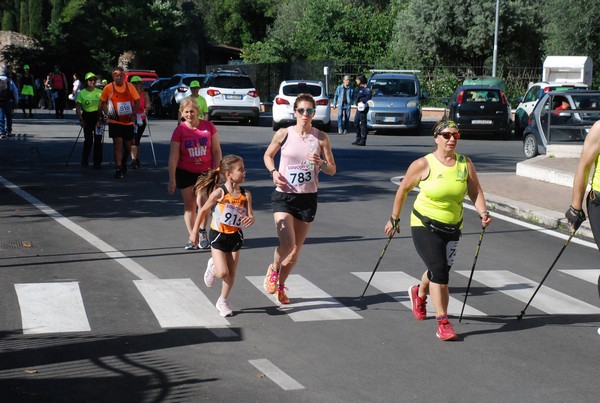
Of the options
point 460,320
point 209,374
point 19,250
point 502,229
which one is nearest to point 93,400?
point 209,374

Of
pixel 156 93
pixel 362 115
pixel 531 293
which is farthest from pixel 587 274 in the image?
pixel 156 93

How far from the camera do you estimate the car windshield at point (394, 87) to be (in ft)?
108

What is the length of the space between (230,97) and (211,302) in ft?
82.5

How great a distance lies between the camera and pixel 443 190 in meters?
7.86

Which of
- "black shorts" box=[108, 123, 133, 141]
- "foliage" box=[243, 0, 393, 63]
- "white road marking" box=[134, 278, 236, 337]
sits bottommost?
"white road marking" box=[134, 278, 236, 337]

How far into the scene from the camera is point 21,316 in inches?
324

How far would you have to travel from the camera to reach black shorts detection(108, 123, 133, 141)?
57.7 feet

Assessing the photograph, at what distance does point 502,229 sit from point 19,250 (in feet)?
20.6

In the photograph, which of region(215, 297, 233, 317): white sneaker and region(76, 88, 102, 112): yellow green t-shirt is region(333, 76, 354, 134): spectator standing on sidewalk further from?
region(215, 297, 233, 317): white sneaker

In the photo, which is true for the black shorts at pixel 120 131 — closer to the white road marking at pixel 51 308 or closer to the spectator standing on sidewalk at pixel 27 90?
the white road marking at pixel 51 308

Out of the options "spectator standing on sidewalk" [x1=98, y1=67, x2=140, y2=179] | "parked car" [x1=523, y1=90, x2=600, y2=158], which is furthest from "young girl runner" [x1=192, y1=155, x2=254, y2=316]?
"parked car" [x1=523, y1=90, x2=600, y2=158]

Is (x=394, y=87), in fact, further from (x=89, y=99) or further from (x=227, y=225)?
(x=227, y=225)

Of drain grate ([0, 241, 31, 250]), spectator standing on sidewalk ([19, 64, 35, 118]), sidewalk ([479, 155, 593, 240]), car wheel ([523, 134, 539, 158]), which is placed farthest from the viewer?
spectator standing on sidewalk ([19, 64, 35, 118])

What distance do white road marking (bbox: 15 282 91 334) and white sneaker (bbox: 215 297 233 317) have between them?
1.07 m
